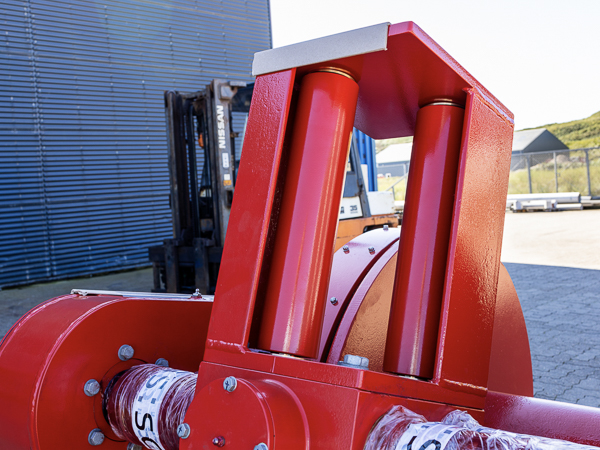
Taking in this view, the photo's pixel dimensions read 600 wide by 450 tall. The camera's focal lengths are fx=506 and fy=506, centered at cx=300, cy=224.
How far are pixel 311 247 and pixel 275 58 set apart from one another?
403 millimetres

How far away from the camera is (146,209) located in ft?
33.8

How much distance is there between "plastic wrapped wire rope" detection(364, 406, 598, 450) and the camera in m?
0.82

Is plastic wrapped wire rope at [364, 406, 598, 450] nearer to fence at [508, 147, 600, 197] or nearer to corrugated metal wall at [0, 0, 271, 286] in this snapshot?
corrugated metal wall at [0, 0, 271, 286]

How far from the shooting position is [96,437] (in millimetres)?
1356

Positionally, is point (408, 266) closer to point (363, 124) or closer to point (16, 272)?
point (363, 124)

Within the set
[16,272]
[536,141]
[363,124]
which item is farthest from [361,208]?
[536,141]

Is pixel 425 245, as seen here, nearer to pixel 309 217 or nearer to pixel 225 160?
pixel 309 217

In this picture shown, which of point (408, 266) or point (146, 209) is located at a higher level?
point (408, 266)

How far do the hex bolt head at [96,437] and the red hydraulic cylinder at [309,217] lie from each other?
2.16 ft

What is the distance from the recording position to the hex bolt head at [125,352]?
4.59ft

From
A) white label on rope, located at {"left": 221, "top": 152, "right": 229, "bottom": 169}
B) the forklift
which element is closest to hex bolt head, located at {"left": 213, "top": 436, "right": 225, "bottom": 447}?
the forklift

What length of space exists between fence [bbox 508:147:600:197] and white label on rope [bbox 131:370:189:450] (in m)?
22.0

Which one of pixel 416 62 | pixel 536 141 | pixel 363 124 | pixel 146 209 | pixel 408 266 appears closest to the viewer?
pixel 416 62

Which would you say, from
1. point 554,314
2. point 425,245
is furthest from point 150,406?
point 554,314
